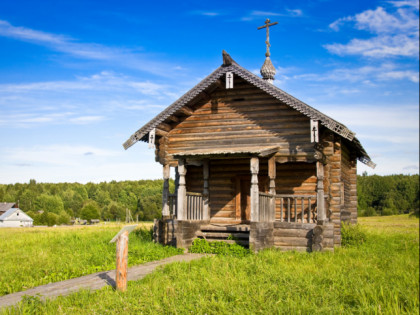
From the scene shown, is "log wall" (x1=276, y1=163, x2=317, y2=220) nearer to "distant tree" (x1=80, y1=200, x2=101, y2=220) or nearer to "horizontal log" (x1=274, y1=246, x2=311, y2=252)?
"horizontal log" (x1=274, y1=246, x2=311, y2=252)

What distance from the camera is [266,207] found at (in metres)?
14.6

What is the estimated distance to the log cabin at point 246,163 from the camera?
14391 mm

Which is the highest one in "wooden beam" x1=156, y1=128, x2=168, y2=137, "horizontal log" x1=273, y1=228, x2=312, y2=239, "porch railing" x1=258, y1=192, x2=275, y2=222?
"wooden beam" x1=156, y1=128, x2=168, y2=137

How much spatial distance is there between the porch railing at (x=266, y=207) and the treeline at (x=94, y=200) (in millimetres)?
60345

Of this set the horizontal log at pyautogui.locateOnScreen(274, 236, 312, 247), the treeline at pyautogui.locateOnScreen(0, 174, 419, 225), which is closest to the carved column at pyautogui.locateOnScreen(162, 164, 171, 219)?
the horizontal log at pyautogui.locateOnScreen(274, 236, 312, 247)

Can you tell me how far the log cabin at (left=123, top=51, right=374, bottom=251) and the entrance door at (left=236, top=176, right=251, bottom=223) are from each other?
0.04 m

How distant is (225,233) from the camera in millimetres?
15312

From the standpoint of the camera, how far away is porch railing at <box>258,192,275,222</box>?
554 inches

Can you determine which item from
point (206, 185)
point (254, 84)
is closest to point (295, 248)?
point (206, 185)

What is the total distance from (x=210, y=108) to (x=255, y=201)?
478 cm

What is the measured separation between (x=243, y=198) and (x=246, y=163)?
5.04ft

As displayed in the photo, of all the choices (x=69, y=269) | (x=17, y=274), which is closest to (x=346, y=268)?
(x=69, y=269)

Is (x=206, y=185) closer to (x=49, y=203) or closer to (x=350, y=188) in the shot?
(x=350, y=188)

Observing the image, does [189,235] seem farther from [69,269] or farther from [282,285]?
[282,285]
